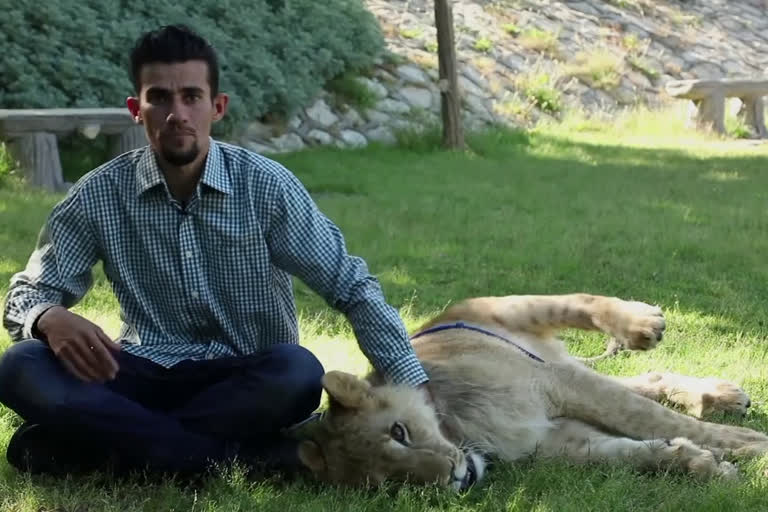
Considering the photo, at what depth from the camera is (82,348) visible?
327 cm

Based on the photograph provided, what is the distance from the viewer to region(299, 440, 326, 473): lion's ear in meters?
3.39

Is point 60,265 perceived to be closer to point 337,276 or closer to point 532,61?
point 337,276

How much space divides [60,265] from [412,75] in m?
10.8

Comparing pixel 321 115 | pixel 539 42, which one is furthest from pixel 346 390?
pixel 539 42

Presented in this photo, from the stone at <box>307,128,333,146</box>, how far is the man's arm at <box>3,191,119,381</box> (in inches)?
342

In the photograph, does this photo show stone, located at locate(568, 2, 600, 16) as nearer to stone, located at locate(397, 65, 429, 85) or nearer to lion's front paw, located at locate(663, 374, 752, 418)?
stone, located at locate(397, 65, 429, 85)

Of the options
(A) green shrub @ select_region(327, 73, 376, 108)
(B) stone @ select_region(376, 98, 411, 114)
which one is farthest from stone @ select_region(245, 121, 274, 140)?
(B) stone @ select_region(376, 98, 411, 114)

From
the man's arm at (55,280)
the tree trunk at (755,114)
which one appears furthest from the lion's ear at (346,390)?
the tree trunk at (755,114)

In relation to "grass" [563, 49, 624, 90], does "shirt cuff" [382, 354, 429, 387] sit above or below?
above

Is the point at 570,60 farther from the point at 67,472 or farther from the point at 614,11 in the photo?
A: the point at 67,472

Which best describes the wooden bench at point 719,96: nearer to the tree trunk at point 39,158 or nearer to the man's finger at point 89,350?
the tree trunk at point 39,158

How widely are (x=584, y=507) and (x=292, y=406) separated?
988mm

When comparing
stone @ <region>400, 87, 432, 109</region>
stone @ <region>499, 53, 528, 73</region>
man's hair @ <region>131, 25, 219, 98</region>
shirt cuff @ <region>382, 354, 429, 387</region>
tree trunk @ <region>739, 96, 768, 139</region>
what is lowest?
tree trunk @ <region>739, 96, 768, 139</region>

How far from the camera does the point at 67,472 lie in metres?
3.52
